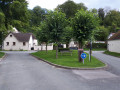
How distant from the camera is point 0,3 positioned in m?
26.8

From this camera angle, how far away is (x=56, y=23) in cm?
1608

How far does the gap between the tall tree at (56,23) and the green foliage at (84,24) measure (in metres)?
3.00

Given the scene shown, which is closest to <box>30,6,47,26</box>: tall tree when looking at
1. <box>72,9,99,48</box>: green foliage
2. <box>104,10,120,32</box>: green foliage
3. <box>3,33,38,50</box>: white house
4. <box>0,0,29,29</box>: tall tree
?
<box>3,33,38,50</box>: white house

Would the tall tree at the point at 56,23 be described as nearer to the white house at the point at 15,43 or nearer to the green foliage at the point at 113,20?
the white house at the point at 15,43

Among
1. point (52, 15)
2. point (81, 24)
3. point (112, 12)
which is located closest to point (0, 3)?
point (52, 15)

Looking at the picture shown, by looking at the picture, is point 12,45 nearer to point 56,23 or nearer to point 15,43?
point 15,43

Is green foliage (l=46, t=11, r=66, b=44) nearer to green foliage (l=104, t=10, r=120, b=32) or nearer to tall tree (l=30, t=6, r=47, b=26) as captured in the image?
green foliage (l=104, t=10, r=120, b=32)

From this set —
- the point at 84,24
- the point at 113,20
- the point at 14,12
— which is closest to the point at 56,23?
the point at 84,24

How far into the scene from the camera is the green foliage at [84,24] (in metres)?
13.0

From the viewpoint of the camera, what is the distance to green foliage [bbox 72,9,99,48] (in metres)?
13.0

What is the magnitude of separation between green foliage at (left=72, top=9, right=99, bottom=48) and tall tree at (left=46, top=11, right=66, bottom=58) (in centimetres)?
300

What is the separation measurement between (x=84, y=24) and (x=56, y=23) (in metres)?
4.13

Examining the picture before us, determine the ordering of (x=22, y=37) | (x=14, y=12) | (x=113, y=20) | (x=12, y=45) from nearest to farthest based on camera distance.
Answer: (x=14, y=12) < (x=12, y=45) < (x=22, y=37) < (x=113, y=20)

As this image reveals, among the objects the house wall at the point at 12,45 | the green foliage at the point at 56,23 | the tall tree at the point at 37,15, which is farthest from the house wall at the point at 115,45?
the tall tree at the point at 37,15
